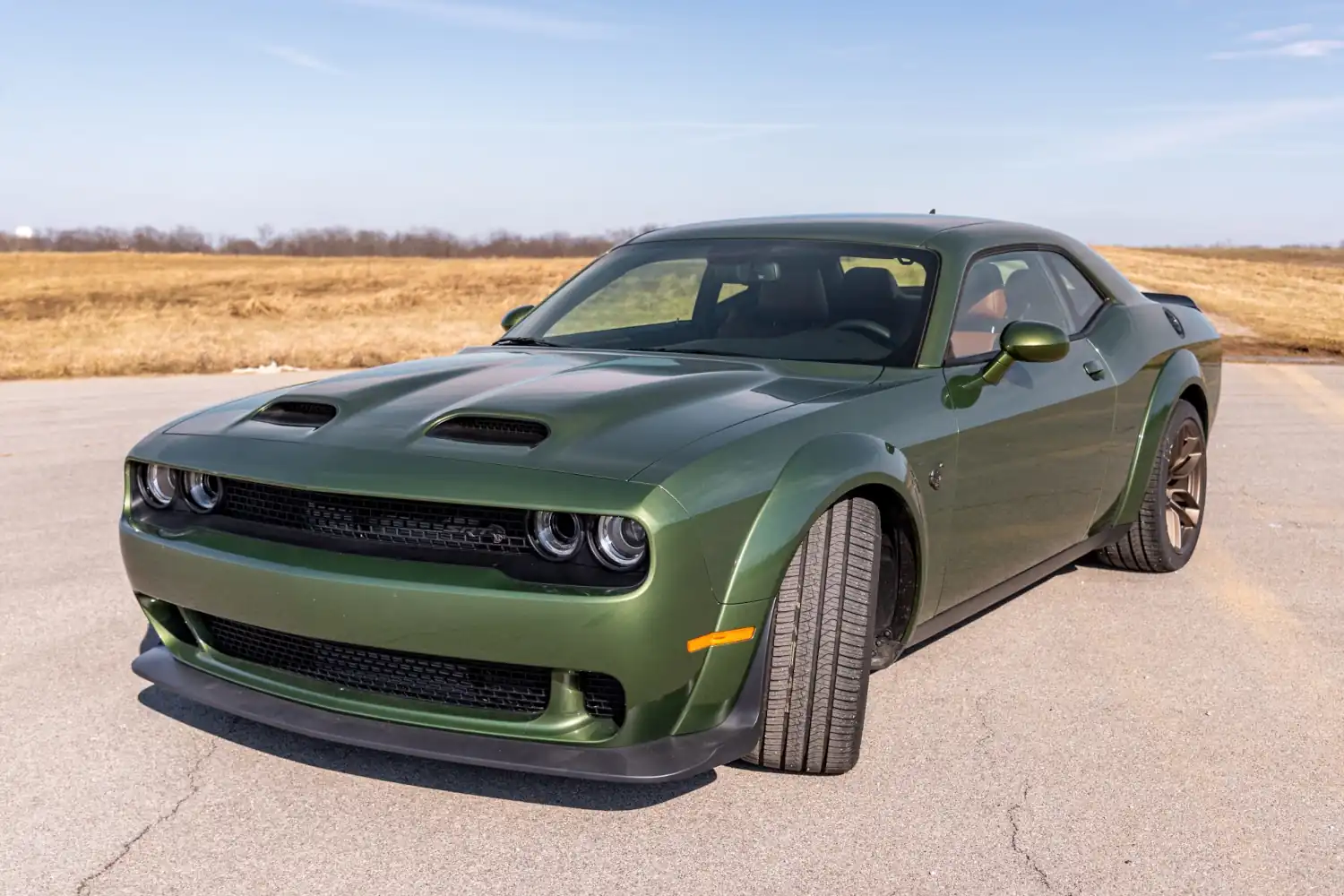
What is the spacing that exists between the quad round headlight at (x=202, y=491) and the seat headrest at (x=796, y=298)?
6.18ft

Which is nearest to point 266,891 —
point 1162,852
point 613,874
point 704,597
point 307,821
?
point 307,821

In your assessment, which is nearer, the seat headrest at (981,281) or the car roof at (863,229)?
the seat headrest at (981,281)

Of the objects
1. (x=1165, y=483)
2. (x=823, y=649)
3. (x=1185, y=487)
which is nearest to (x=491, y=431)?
(x=823, y=649)

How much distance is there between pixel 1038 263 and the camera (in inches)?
199

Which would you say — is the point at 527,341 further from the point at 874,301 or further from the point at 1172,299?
the point at 1172,299

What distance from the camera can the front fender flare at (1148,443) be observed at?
5.20 meters

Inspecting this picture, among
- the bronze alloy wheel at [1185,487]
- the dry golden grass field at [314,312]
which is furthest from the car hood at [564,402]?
the dry golden grass field at [314,312]

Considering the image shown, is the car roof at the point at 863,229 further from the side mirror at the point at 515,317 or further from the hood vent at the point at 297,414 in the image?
the hood vent at the point at 297,414

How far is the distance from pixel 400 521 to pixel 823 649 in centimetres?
106

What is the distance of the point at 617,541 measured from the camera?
9.74 feet

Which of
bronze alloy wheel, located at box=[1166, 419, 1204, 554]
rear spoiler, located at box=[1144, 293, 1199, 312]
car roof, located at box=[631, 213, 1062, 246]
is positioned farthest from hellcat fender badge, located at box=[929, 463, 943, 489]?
rear spoiler, located at box=[1144, 293, 1199, 312]

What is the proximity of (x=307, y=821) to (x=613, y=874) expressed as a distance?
78cm

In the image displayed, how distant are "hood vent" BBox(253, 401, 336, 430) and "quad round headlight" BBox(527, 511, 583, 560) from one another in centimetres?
79

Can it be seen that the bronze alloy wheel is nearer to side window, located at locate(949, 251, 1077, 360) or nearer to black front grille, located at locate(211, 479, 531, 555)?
side window, located at locate(949, 251, 1077, 360)
